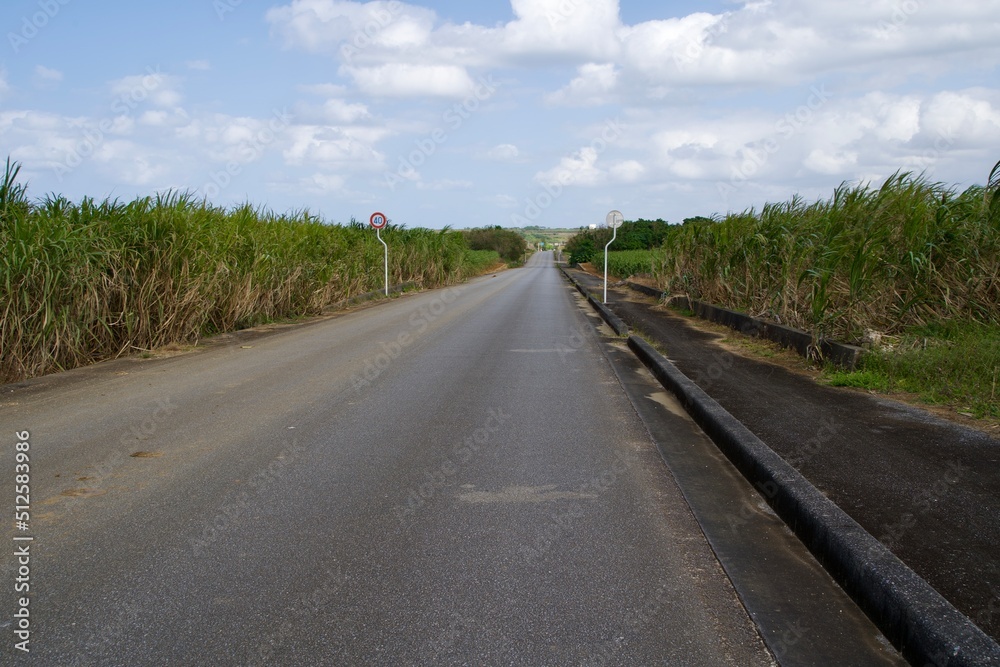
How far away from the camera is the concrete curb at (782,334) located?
29.3 feet

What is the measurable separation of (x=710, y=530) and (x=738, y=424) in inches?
82.2

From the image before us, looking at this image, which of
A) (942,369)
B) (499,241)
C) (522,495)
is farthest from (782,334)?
(499,241)

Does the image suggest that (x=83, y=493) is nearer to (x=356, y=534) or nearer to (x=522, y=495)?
(x=356, y=534)

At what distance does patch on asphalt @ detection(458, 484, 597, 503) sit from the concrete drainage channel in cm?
120

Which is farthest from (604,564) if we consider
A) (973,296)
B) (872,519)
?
(973,296)

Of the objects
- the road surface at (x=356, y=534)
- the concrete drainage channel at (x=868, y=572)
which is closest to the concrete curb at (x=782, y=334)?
the road surface at (x=356, y=534)

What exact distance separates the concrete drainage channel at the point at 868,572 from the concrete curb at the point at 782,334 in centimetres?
379

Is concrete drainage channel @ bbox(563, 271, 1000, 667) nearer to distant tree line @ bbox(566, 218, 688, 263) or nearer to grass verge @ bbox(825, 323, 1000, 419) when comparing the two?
grass verge @ bbox(825, 323, 1000, 419)

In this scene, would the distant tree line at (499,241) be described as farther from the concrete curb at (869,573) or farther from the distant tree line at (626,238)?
the concrete curb at (869,573)

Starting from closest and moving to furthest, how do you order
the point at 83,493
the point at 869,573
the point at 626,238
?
the point at 869,573 → the point at 83,493 → the point at 626,238

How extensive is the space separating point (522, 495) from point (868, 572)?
2.05m

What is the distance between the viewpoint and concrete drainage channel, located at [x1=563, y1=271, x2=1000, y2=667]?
279 centimetres

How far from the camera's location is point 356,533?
409cm

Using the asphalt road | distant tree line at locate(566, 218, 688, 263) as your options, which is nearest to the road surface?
the asphalt road
